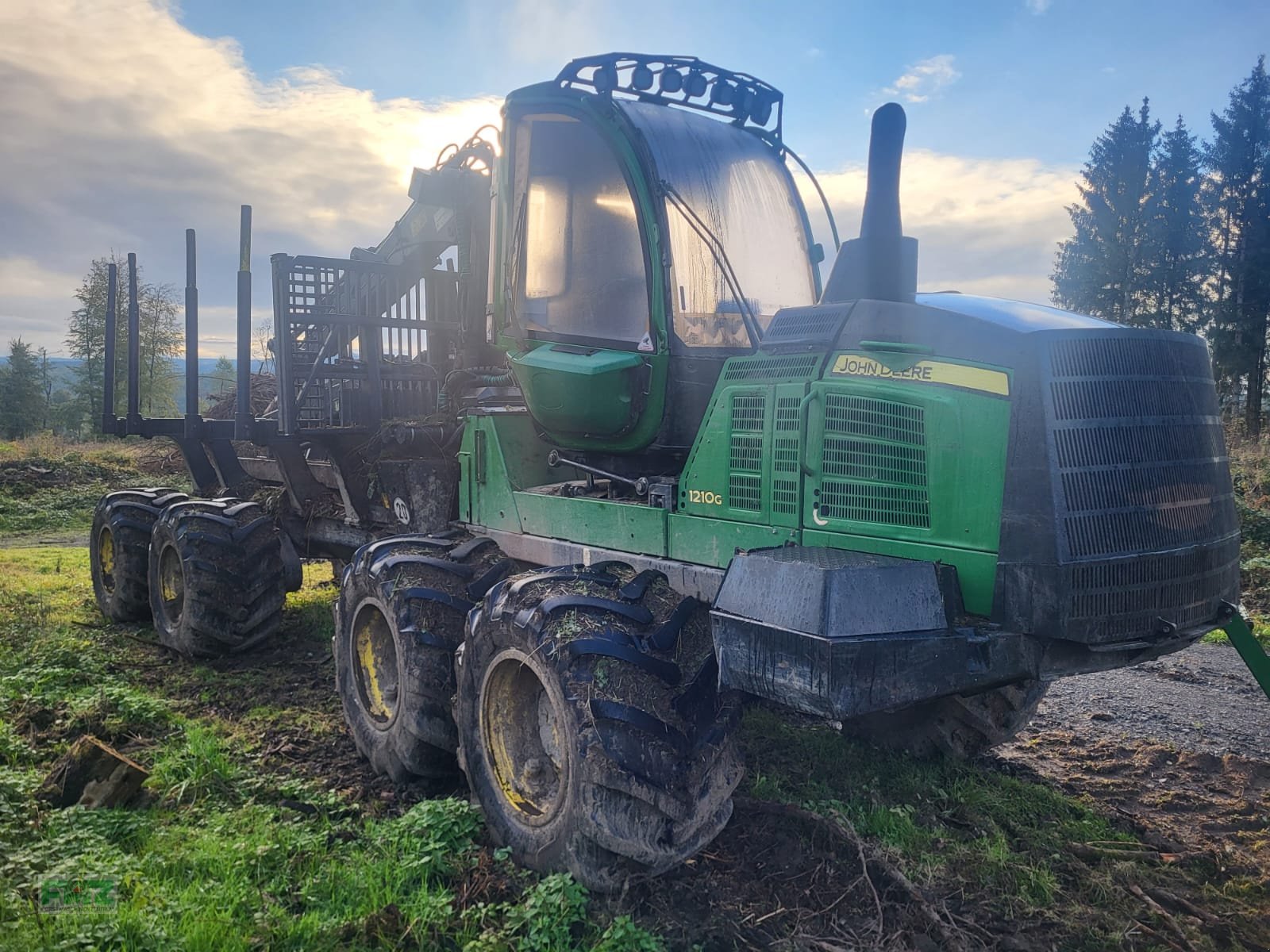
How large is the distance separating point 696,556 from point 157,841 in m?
2.52

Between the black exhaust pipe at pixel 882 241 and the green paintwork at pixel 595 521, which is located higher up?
the black exhaust pipe at pixel 882 241

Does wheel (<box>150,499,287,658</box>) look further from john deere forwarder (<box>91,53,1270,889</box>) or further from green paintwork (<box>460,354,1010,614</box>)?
green paintwork (<box>460,354,1010,614</box>)

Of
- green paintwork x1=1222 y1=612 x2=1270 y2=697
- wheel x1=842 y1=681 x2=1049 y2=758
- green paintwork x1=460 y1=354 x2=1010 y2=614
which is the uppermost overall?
green paintwork x1=460 y1=354 x2=1010 y2=614

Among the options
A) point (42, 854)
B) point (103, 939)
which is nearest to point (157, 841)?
point (42, 854)

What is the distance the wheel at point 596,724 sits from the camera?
3133 millimetres

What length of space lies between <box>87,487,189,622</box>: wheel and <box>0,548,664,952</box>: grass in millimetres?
2523

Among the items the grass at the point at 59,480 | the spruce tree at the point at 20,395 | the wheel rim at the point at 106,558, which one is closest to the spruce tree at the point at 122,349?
the spruce tree at the point at 20,395

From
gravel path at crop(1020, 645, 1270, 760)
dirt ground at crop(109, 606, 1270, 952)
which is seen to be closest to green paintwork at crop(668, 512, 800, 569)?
Result: dirt ground at crop(109, 606, 1270, 952)

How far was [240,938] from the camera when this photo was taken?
9.77 feet

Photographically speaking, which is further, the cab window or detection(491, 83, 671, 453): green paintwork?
the cab window

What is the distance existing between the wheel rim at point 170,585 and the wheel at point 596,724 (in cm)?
420

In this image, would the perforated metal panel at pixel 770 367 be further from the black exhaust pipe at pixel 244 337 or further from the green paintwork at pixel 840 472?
the black exhaust pipe at pixel 244 337

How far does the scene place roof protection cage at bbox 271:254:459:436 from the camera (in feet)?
22.5

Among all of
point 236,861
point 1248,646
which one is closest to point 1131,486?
point 1248,646
